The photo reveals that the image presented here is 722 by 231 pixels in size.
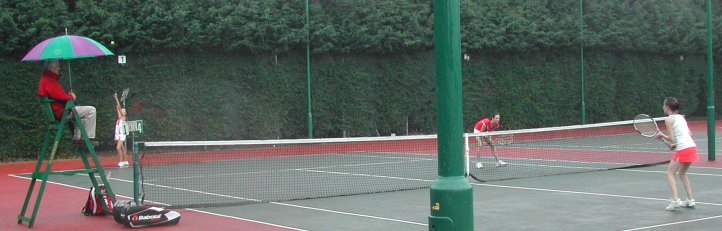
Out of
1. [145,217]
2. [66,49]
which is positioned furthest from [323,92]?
[145,217]

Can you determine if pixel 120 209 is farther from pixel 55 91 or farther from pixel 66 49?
pixel 66 49

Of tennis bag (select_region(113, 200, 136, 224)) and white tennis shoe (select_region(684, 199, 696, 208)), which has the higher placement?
tennis bag (select_region(113, 200, 136, 224))

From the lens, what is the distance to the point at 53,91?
10945 mm

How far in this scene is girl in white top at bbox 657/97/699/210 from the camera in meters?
11.2

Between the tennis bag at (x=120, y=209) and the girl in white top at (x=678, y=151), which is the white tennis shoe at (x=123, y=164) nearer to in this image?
the tennis bag at (x=120, y=209)

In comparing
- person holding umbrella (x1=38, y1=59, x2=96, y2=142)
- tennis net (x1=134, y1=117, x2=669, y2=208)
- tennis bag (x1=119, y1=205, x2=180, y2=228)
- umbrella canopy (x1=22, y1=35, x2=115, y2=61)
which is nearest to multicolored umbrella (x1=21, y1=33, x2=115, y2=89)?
umbrella canopy (x1=22, y1=35, x2=115, y2=61)

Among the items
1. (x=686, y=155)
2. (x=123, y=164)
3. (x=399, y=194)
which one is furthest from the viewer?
(x=123, y=164)

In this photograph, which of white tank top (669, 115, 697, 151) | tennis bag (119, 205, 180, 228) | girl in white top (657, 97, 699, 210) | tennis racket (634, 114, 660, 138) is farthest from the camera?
tennis racket (634, 114, 660, 138)

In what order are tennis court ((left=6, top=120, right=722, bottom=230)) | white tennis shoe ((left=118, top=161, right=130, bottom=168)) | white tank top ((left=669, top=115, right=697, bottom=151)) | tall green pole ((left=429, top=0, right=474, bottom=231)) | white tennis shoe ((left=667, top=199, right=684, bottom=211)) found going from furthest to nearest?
white tennis shoe ((left=118, top=161, right=130, bottom=168)) → white tank top ((left=669, top=115, right=697, bottom=151)) → white tennis shoe ((left=667, top=199, right=684, bottom=211)) → tennis court ((left=6, top=120, right=722, bottom=230)) → tall green pole ((left=429, top=0, right=474, bottom=231))

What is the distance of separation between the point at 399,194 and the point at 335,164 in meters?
6.84

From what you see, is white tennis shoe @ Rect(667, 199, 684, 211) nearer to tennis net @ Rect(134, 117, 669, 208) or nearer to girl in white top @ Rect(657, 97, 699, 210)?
girl in white top @ Rect(657, 97, 699, 210)

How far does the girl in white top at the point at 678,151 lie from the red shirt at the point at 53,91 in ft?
26.1

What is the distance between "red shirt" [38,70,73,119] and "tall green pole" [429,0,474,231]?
675cm

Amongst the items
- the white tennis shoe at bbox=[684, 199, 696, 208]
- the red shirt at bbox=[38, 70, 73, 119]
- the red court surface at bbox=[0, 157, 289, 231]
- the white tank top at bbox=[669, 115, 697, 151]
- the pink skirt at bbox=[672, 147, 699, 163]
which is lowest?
the red court surface at bbox=[0, 157, 289, 231]
